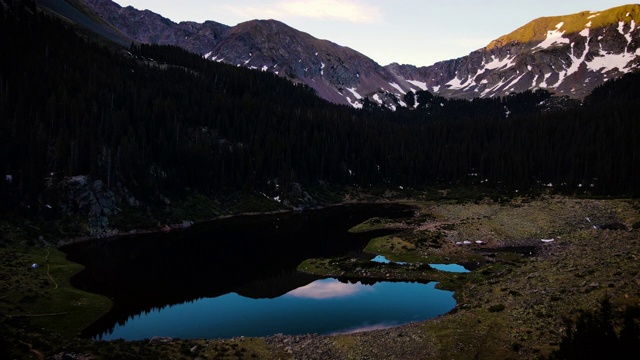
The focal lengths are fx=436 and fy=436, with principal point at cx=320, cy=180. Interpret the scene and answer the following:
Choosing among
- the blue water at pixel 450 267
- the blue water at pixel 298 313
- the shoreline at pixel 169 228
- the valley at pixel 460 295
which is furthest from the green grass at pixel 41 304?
the blue water at pixel 450 267

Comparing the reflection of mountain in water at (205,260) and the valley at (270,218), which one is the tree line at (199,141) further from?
the reflection of mountain in water at (205,260)

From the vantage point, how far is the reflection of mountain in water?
183 ft

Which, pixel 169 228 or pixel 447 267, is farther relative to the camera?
pixel 169 228

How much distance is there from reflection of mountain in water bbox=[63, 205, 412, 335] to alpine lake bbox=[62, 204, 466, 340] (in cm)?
15

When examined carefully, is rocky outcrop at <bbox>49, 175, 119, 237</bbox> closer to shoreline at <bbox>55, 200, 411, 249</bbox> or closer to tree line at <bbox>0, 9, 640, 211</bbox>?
shoreline at <bbox>55, 200, 411, 249</bbox>

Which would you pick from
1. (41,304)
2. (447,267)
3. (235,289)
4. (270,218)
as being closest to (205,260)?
(235,289)

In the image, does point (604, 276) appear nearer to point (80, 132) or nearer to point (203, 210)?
point (203, 210)

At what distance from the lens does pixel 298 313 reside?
48.7 m

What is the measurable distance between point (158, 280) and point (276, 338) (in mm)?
28146

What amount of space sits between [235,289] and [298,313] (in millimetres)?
13376

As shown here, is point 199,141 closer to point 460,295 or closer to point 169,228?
point 169,228

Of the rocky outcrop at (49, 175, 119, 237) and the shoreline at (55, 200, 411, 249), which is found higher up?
the rocky outcrop at (49, 175, 119, 237)

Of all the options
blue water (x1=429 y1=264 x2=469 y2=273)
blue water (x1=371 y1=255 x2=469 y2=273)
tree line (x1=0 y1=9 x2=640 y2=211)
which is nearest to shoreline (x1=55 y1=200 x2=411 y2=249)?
tree line (x1=0 y1=9 x2=640 y2=211)

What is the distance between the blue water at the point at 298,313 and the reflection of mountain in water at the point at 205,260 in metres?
2.68
